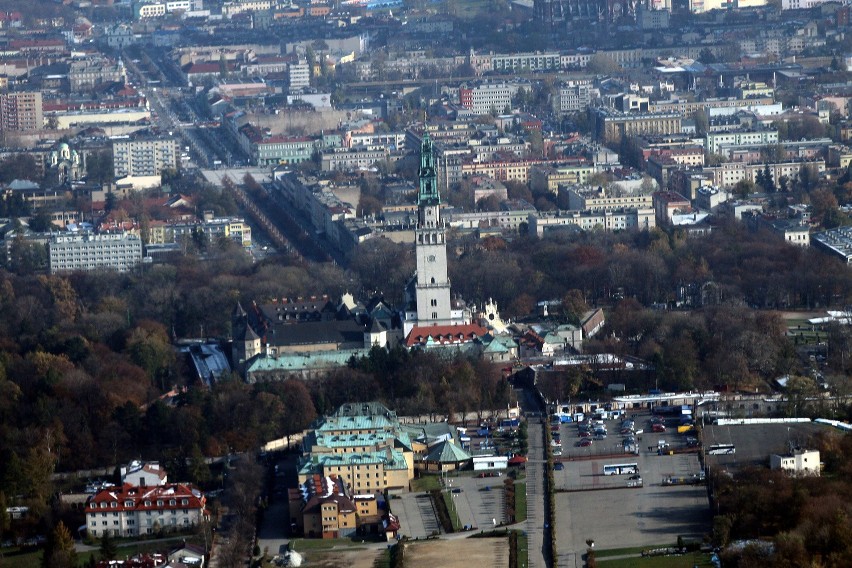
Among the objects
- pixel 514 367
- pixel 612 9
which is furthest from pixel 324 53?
pixel 514 367

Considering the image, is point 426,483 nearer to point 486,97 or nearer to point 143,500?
point 143,500

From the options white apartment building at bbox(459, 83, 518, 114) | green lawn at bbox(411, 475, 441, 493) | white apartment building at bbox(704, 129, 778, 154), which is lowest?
white apartment building at bbox(459, 83, 518, 114)

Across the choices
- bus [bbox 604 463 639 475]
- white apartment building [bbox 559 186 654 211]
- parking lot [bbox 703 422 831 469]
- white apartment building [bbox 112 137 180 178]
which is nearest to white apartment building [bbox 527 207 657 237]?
white apartment building [bbox 559 186 654 211]

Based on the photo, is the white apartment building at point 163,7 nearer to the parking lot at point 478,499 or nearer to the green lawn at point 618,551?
the parking lot at point 478,499

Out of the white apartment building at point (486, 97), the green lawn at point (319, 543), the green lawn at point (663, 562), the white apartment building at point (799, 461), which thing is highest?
the white apartment building at point (799, 461)

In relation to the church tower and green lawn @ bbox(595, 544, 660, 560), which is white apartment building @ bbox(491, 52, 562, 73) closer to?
the church tower

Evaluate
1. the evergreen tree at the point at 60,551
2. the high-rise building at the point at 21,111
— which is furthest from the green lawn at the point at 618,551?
the high-rise building at the point at 21,111

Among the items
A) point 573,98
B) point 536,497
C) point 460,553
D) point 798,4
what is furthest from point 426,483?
point 798,4
